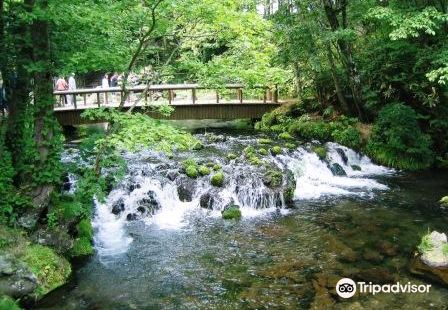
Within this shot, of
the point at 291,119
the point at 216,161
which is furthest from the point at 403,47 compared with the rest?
the point at 216,161

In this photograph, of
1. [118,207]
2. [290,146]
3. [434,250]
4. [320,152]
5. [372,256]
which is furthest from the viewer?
[290,146]

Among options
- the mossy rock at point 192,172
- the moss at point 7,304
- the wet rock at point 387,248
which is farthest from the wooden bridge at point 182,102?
the moss at point 7,304

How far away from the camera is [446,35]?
675 inches

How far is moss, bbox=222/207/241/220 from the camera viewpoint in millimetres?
13711

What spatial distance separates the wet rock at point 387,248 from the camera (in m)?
10.9

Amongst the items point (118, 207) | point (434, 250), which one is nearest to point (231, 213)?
point (118, 207)

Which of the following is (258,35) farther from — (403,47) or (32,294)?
(403,47)

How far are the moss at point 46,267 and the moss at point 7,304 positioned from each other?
0.74 m

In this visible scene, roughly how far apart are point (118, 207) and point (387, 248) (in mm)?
7789

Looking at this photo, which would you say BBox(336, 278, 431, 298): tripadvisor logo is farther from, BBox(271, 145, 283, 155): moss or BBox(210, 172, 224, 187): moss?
BBox(271, 145, 283, 155): moss

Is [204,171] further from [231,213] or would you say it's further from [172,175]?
[231,213]

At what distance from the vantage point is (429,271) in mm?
9727

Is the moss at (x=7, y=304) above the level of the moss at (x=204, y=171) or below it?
below

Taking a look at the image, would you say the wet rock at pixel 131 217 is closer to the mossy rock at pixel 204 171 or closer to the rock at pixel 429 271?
the mossy rock at pixel 204 171
